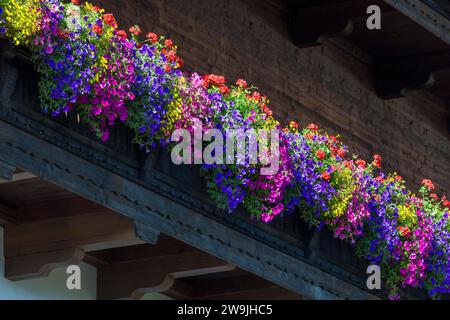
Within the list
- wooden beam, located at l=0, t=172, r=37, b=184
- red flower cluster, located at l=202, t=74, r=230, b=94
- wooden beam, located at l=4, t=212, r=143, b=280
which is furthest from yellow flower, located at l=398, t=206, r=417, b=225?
wooden beam, located at l=0, t=172, r=37, b=184

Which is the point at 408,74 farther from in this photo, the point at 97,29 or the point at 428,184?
the point at 97,29

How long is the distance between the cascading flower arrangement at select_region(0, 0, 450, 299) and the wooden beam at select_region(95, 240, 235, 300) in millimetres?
449

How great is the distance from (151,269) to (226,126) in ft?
3.90

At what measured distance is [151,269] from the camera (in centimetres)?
1271

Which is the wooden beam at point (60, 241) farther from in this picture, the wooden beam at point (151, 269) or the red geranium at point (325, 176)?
the red geranium at point (325, 176)

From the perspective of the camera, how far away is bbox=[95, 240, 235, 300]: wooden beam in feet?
41.5

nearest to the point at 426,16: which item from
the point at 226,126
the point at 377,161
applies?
the point at 377,161

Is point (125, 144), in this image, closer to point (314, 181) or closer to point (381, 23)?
point (314, 181)

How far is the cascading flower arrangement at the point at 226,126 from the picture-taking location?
11398 mm

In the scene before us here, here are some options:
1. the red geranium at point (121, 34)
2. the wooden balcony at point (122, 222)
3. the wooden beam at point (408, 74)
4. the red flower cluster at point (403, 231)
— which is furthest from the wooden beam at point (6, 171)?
the wooden beam at point (408, 74)

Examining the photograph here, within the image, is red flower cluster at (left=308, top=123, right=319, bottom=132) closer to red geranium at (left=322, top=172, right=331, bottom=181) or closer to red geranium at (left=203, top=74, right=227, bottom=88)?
red geranium at (left=322, top=172, right=331, bottom=181)

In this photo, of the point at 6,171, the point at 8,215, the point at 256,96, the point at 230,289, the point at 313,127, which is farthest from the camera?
the point at 313,127
